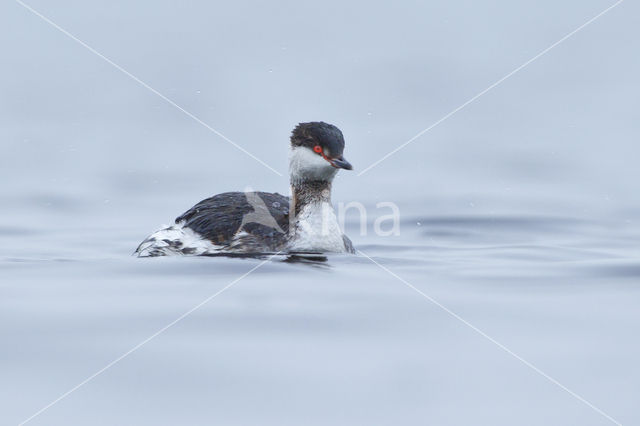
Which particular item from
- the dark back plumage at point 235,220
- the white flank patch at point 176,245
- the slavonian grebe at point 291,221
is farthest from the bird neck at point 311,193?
the white flank patch at point 176,245

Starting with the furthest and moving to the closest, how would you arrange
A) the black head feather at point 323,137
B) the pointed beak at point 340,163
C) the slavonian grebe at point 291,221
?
the slavonian grebe at point 291,221
the black head feather at point 323,137
the pointed beak at point 340,163

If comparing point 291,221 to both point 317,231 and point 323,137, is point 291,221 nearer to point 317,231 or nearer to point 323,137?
point 317,231

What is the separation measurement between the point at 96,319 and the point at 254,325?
1.20 m

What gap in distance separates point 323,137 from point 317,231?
38.0 inches

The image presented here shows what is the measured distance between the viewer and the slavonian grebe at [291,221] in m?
10.8

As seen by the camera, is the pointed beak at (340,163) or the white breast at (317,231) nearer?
the pointed beak at (340,163)

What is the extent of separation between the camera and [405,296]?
29.3 feet

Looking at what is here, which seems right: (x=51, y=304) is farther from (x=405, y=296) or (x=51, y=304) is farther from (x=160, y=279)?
(x=405, y=296)

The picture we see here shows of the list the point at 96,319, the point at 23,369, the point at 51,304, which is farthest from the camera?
the point at 51,304

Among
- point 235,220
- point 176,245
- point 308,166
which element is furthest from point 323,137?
point 176,245

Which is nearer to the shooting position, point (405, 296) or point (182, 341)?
point (182, 341)

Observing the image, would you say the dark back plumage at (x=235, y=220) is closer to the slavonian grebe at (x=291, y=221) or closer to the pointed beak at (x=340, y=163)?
the slavonian grebe at (x=291, y=221)

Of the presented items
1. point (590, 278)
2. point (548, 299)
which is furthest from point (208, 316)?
point (590, 278)

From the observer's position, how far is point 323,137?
421 inches
